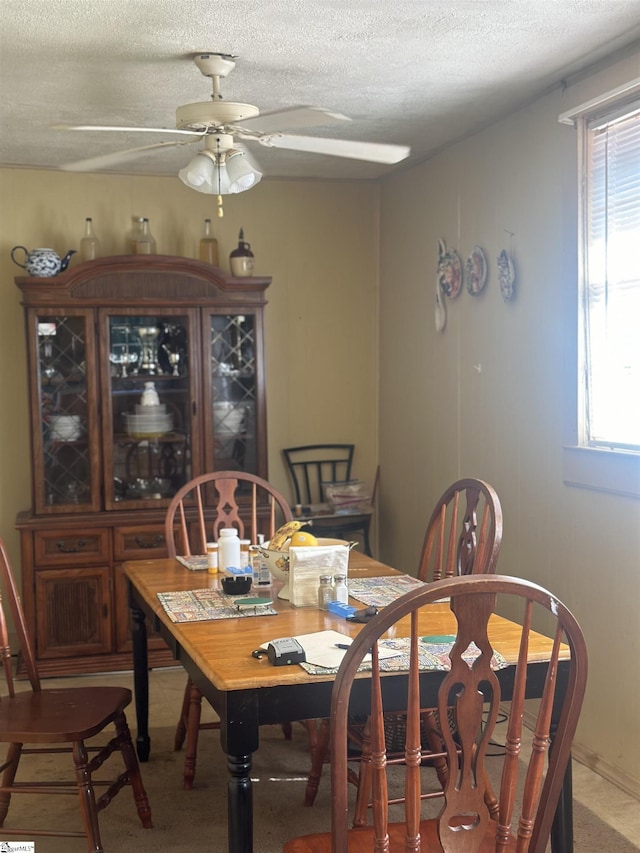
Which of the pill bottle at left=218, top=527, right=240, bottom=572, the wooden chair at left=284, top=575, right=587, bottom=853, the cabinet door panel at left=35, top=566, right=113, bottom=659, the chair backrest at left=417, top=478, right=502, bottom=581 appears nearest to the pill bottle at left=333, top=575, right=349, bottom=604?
the chair backrest at left=417, top=478, right=502, bottom=581

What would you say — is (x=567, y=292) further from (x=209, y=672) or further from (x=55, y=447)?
(x=55, y=447)

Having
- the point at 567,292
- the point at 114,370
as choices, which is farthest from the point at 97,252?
the point at 567,292

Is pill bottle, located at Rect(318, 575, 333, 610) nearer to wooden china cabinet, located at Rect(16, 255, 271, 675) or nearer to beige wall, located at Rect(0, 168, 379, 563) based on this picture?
wooden china cabinet, located at Rect(16, 255, 271, 675)

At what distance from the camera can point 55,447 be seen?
15.1 ft

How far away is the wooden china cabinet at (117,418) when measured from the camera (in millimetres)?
4512

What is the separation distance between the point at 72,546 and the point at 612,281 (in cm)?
273

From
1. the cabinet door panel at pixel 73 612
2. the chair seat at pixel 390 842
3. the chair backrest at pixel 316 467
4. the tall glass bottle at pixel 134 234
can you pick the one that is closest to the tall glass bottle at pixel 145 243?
the tall glass bottle at pixel 134 234

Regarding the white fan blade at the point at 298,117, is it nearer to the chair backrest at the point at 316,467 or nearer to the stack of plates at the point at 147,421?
the stack of plates at the point at 147,421

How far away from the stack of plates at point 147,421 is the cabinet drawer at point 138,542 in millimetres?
474

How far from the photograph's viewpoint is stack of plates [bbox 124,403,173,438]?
4.72 meters

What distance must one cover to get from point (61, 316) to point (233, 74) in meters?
1.69

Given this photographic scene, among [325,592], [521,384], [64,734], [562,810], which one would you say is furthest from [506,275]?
[64,734]

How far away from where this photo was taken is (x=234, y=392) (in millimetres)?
4871

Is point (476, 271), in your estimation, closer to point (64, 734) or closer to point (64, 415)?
point (64, 415)
